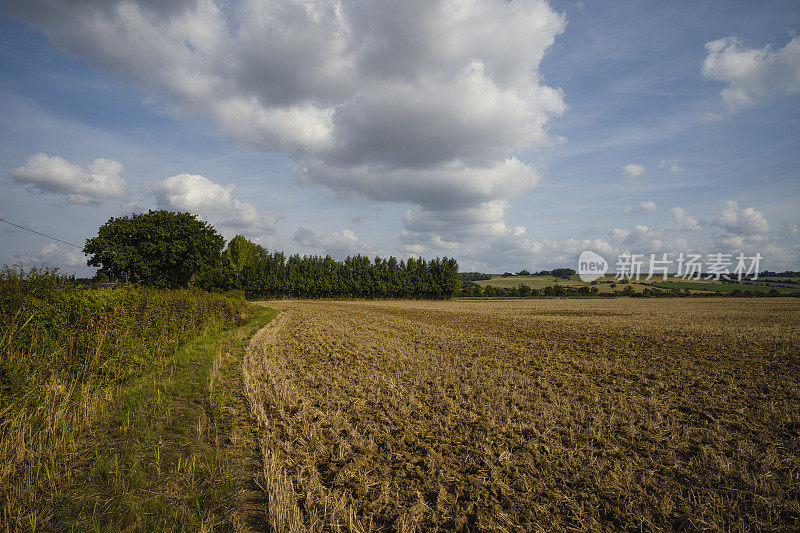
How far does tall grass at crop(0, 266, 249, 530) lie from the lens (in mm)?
5765

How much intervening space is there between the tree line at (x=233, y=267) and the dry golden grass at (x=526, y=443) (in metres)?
37.0

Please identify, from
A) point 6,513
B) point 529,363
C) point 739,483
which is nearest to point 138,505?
point 6,513

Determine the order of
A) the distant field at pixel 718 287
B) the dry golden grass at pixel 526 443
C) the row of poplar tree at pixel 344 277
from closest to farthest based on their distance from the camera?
1. the dry golden grass at pixel 526 443
2. the row of poplar tree at pixel 344 277
3. the distant field at pixel 718 287

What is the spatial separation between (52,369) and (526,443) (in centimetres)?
1155

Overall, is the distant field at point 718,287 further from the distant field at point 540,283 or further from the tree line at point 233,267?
the tree line at point 233,267

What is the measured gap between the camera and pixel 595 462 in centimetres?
640

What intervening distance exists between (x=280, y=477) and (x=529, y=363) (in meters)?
12.1

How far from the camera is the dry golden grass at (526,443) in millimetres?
5125

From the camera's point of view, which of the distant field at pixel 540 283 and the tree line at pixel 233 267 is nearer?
the tree line at pixel 233 267

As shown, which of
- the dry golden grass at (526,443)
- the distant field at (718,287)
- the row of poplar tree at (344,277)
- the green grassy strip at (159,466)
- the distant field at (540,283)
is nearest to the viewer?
the green grassy strip at (159,466)

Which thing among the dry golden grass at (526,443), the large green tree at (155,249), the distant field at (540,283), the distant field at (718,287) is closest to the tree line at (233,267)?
the large green tree at (155,249)

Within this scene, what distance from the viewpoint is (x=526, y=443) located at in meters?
7.20

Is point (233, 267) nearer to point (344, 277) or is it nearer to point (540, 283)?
point (344, 277)

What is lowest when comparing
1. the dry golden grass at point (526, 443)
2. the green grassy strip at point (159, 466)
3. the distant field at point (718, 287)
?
the green grassy strip at point (159, 466)
